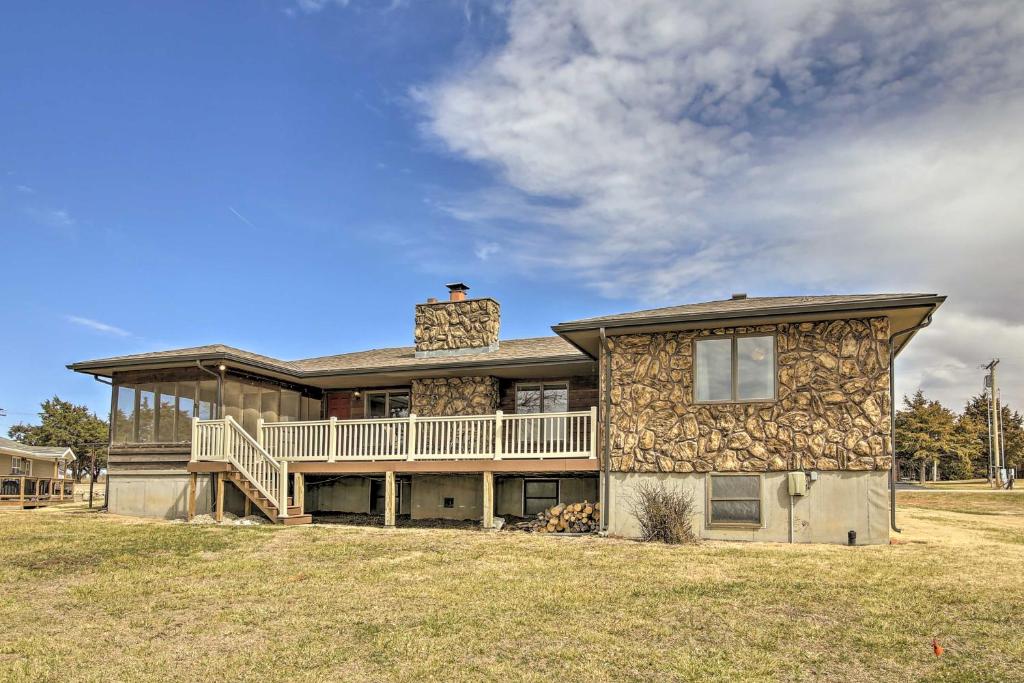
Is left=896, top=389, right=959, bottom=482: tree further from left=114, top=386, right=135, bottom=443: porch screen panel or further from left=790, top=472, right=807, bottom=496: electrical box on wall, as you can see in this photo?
left=114, top=386, right=135, bottom=443: porch screen panel

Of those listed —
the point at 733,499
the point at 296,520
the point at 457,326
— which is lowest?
the point at 296,520

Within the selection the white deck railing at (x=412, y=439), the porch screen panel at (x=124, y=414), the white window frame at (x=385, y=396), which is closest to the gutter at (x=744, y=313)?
the white deck railing at (x=412, y=439)

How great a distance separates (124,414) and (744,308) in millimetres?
15979

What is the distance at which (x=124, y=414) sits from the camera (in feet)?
67.2

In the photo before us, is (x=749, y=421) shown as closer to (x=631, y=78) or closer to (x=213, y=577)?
(x=631, y=78)

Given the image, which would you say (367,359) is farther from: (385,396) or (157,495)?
(157,495)

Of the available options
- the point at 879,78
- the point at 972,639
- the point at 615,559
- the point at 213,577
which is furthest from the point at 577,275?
the point at 972,639

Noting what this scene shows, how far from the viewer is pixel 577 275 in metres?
26.4

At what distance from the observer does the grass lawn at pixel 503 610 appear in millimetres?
7082

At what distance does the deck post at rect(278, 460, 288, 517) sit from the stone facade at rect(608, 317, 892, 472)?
7583 mm

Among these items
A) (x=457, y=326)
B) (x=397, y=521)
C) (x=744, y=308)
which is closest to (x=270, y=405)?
(x=397, y=521)

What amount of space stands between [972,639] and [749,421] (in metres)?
7.10

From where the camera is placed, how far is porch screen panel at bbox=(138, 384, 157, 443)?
65.6 feet

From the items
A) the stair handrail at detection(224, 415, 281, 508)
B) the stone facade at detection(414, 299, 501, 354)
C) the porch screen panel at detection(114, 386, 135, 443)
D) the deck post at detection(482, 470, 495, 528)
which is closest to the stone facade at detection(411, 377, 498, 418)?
the stone facade at detection(414, 299, 501, 354)
